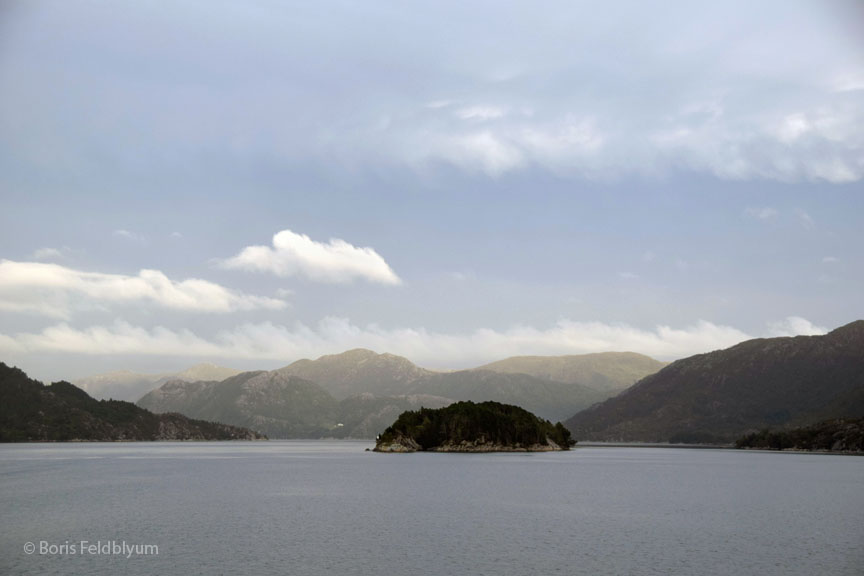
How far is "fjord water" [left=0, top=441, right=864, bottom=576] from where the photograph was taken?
58312 millimetres

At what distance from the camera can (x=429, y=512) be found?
9600 centimetres

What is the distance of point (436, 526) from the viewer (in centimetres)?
8200

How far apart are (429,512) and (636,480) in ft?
259

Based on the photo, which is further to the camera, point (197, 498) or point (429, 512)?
point (197, 498)

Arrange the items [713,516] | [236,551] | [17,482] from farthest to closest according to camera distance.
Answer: [17,482]
[713,516]
[236,551]

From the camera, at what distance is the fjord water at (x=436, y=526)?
58.3m

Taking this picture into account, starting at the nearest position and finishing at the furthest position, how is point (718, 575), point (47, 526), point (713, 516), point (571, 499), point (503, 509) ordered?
point (718, 575)
point (47, 526)
point (713, 516)
point (503, 509)
point (571, 499)

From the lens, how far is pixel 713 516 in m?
91.8

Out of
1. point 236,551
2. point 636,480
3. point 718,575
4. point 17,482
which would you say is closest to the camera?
point 718,575

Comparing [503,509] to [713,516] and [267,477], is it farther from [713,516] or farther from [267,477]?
[267,477]

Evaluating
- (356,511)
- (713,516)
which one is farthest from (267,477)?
(713,516)

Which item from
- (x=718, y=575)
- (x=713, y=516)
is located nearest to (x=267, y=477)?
(x=713, y=516)

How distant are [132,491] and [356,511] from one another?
5180 cm

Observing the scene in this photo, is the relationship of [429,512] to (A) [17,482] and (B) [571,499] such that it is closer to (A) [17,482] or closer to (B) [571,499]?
(B) [571,499]
